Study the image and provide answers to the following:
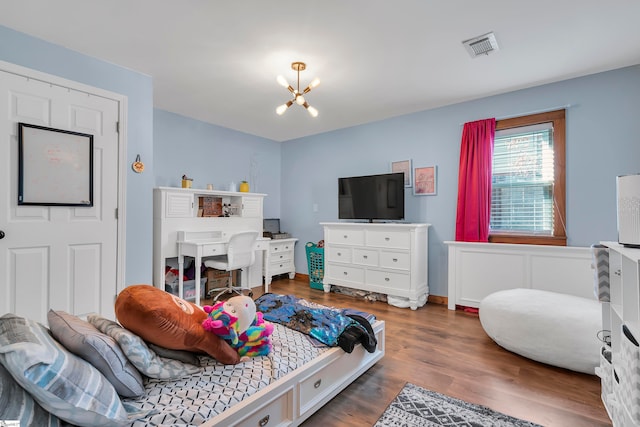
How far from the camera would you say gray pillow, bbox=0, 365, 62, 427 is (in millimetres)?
859

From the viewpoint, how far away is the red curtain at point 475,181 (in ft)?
11.5

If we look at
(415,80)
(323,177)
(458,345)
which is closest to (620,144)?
(415,80)

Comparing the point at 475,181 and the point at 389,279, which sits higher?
the point at 475,181

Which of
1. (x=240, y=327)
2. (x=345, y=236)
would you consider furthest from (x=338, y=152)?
(x=240, y=327)

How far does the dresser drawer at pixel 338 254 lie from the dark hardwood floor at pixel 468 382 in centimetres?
137

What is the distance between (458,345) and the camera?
2631 mm

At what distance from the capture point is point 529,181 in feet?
11.1

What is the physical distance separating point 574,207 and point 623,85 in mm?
1186

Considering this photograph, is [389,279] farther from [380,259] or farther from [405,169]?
[405,169]

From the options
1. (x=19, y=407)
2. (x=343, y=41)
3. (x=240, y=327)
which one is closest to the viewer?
(x=19, y=407)

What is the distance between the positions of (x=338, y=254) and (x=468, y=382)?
2.47m

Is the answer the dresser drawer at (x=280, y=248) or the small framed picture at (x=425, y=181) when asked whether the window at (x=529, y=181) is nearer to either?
the small framed picture at (x=425, y=181)

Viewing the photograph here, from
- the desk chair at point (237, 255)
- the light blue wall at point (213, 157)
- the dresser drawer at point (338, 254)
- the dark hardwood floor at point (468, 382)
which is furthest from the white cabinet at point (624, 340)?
the light blue wall at point (213, 157)

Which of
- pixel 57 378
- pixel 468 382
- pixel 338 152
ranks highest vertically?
pixel 338 152
